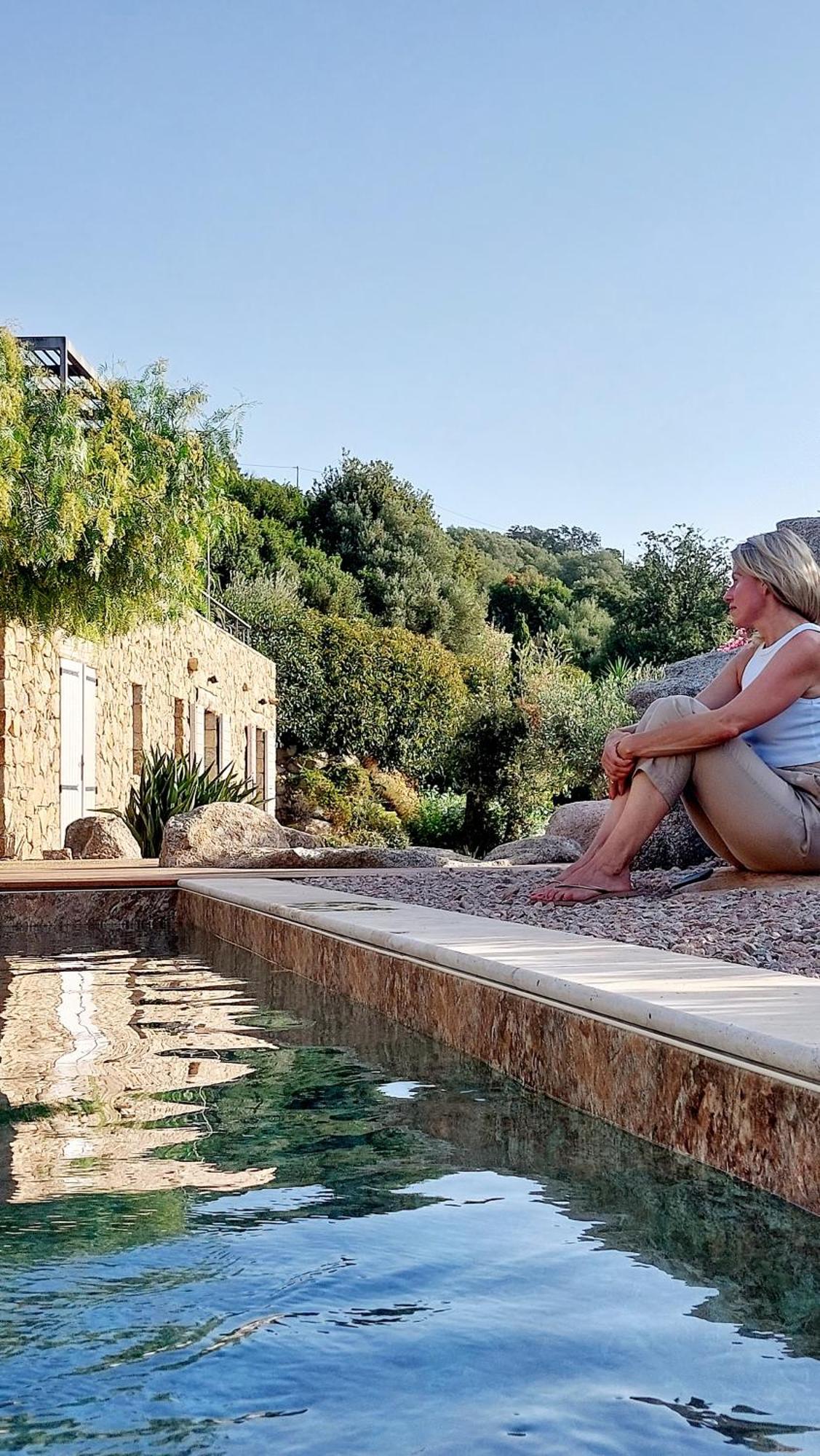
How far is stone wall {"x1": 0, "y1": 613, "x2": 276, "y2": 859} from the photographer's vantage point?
13000 mm

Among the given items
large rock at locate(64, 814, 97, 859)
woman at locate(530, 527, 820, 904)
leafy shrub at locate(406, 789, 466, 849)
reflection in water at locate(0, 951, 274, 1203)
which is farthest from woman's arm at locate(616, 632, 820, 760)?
leafy shrub at locate(406, 789, 466, 849)

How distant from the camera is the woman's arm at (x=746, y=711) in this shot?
175 inches

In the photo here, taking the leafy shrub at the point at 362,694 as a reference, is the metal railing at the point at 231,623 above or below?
above

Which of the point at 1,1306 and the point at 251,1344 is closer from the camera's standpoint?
the point at 251,1344

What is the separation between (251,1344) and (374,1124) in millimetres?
1047

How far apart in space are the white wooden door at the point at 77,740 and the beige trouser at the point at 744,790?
33.7 feet

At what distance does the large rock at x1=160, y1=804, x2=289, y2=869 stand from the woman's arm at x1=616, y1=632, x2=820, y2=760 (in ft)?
17.5

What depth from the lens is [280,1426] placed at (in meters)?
1.30

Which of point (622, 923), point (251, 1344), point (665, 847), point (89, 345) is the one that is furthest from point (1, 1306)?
point (89, 345)

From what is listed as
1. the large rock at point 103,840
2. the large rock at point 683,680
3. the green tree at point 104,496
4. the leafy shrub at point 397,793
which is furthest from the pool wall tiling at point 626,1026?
the leafy shrub at point 397,793

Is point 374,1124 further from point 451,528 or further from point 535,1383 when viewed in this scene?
point 451,528

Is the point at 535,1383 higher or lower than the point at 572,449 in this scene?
lower

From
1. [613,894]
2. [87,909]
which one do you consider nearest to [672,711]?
[613,894]

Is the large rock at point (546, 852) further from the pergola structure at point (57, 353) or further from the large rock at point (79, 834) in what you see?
the pergola structure at point (57, 353)
